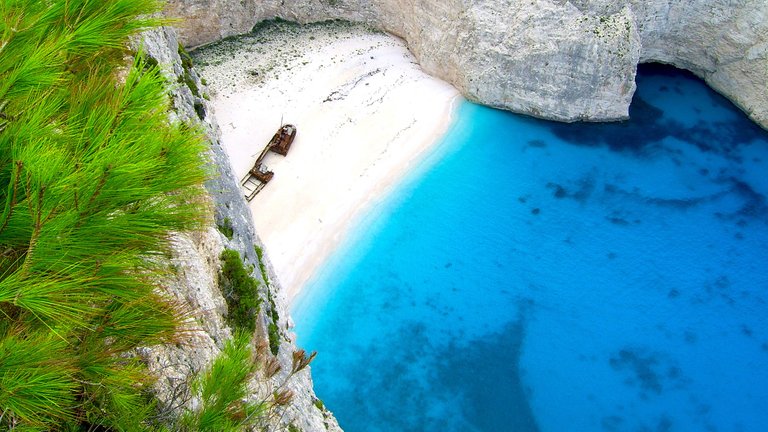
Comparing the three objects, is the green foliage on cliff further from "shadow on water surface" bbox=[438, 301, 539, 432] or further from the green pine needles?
"shadow on water surface" bbox=[438, 301, 539, 432]

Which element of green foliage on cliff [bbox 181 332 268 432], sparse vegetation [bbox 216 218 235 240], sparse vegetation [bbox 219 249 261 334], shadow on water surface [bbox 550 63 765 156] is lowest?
shadow on water surface [bbox 550 63 765 156]

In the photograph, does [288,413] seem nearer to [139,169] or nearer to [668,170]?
[139,169]

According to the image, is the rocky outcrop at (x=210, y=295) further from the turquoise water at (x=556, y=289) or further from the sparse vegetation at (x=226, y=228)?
the turquoise water at (x=556, y=289)

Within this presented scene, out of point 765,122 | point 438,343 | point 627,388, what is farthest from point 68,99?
point 765,122

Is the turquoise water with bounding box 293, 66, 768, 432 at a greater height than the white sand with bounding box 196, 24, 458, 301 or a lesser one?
lesser

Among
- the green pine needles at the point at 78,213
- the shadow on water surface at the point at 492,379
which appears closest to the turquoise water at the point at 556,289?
the shadow on water surface at the point at 492,379

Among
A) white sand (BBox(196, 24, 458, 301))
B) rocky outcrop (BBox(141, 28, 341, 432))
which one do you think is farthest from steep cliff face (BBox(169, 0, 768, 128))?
rocky outcrop (BBox(141, 28, 341, 432))
